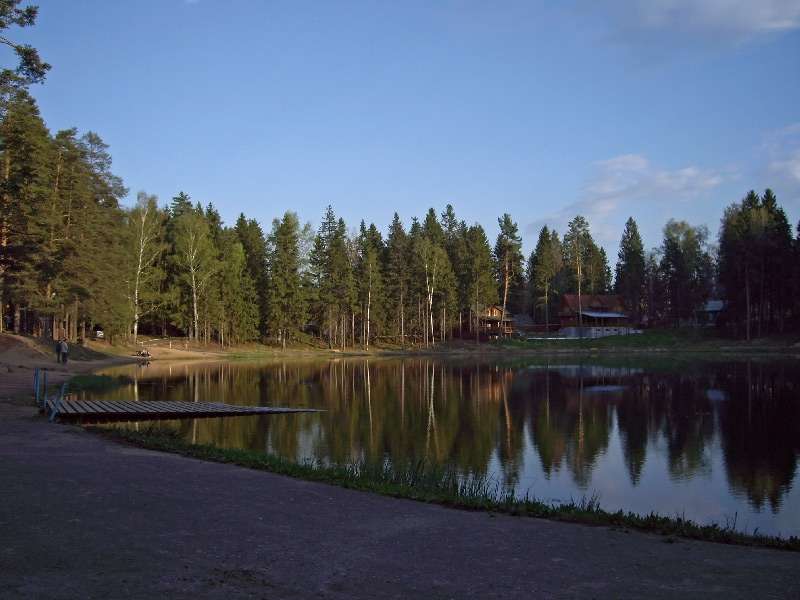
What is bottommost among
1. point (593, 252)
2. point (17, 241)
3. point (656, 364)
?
point (656, 364)

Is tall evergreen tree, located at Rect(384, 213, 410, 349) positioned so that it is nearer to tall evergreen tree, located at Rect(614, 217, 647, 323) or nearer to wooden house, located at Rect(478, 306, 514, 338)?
wooden house, located at Rect(478, 306, 514, 338)

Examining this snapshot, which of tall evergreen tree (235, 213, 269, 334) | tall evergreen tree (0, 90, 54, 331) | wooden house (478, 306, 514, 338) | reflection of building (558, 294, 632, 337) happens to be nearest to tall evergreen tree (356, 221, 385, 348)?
tall evergreen tree (235, 213, 269, 334)

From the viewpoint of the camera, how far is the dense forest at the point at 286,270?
41.5m

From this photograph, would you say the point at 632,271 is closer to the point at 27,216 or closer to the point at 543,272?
the point at 543,272

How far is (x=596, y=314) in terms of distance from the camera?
9000cm

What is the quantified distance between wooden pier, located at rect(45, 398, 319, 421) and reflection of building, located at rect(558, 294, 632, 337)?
223ft

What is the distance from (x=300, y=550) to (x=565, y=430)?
17.5 m

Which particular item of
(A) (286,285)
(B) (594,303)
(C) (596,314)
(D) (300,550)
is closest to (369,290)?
(A) (286,285)

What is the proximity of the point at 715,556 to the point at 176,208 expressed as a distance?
74653 mm

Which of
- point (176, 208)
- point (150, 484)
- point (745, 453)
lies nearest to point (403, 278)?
point (176, 208)

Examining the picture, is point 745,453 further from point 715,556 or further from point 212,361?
point 212,361

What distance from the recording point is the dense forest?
136ft

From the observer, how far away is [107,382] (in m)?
32.8

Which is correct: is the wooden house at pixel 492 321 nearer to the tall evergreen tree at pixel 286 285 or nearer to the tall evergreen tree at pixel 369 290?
the tall evergreen tree at pixel 369 290
